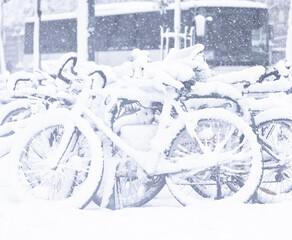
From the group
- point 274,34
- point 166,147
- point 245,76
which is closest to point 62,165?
point 166,147

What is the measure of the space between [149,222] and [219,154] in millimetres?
709

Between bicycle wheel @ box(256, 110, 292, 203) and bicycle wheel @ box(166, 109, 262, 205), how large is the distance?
23 centimetres

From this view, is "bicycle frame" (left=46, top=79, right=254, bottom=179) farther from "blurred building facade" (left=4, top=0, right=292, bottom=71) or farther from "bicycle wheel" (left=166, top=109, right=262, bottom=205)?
"blurred building facade" (left=4, top=0, right=292, bottom=71)

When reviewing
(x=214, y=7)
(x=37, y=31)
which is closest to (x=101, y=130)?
(x=214, y=7)

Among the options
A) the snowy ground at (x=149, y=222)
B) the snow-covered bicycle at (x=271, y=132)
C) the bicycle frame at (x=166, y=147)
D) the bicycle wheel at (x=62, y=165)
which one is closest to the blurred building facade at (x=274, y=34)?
the snow-covered bicycle at (x=271, y=132)

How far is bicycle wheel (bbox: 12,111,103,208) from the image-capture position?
3895 millimetres

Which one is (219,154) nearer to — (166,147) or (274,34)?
(166,147)

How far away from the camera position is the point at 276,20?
34.6m

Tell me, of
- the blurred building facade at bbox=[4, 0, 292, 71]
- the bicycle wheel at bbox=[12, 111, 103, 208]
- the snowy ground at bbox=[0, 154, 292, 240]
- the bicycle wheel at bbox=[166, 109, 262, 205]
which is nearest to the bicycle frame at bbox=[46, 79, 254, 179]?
the bicycle wheel at bbox=[166, 109, 262, 205]

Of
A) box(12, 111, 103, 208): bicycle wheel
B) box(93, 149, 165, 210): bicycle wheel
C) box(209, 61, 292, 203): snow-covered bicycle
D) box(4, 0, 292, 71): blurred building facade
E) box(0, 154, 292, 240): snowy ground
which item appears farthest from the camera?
box(4, 0, 292, 71): blurred building facade

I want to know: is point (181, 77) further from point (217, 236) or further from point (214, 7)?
point (214, 7)

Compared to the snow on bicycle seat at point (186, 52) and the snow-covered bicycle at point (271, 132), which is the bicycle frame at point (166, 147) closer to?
the snow on bicycle seat at point (186, 52)

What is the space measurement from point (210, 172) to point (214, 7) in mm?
12815

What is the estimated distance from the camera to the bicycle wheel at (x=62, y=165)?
3.89m
